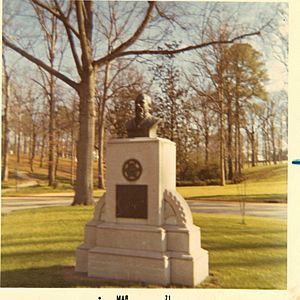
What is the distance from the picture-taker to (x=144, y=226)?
4094 mm

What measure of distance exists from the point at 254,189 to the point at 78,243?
2.45 metres

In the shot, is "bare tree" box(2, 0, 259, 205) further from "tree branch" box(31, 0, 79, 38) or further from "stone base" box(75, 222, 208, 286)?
"stone base" box(75, 222, 208, 286)

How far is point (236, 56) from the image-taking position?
4.75 m

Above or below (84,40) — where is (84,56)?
below

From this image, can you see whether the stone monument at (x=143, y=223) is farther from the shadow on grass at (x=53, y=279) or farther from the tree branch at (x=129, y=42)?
the tree branch at (x=129, y=42)

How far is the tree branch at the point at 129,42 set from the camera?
4.79 m

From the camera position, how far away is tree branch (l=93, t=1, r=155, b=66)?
4793 millimetres

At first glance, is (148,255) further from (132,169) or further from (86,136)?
(86,136)

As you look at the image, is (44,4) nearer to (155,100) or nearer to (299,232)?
(155,100)

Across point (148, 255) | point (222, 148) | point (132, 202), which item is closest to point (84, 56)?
point (132, 202)

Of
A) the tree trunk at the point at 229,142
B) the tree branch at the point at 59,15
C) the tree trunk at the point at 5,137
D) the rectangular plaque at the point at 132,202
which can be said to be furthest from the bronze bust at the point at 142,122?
the tree trunk at the point at 5,137

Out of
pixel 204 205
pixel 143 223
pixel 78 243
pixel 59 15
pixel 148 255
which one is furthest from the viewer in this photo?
pixel 59 15

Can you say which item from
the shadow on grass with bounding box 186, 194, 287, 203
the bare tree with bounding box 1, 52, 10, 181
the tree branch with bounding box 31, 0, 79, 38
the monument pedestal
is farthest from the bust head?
the bare tree with bounding box 1, 52, 10, 181

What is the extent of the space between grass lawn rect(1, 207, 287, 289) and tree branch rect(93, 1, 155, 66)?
6.88 feet
